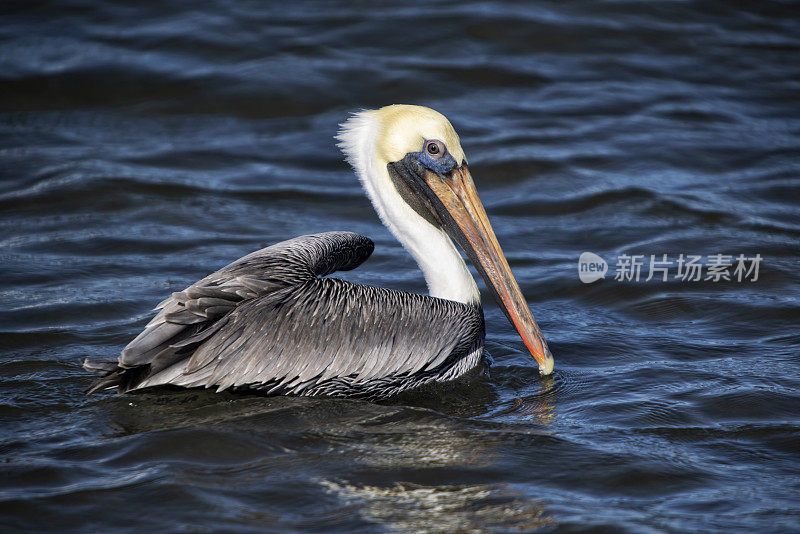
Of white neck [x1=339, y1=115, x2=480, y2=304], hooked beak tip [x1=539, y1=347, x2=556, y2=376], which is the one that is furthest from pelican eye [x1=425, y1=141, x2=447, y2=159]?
hooked beak tip [x1=539, y1=347, x2=556, y2=376]

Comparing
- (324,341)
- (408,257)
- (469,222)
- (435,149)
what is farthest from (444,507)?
(408,257)

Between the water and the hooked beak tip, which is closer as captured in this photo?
the water

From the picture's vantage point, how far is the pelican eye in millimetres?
4426

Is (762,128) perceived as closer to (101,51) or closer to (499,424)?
(499,424)

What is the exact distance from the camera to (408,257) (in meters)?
6.08

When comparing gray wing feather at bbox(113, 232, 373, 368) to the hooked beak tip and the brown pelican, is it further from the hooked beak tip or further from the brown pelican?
the hooked beak tip

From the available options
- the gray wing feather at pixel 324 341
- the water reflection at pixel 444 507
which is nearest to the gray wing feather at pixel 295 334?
the gray wing feather at pixel 324 341

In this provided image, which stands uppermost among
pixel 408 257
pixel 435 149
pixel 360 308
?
pixel 435 149

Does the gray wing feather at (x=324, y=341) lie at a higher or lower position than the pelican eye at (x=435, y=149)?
lower

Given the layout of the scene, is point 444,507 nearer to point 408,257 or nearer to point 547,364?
point 547,364

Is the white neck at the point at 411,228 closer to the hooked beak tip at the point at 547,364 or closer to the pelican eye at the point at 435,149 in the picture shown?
the pelican eye at the point at 435,149

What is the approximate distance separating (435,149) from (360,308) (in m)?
0.92

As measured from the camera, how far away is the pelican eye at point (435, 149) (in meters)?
4.43

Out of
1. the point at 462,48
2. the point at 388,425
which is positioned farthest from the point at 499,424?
the point at 462,48
